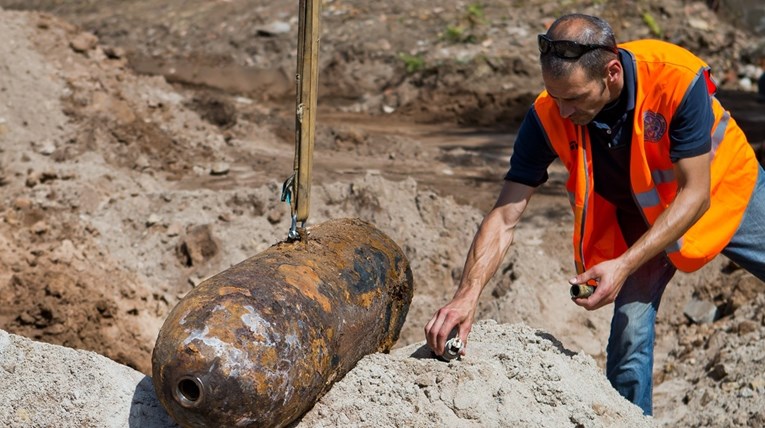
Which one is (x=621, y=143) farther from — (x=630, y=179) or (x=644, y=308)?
(x=644, y=308)

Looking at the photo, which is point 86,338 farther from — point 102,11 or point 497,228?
point 102,11

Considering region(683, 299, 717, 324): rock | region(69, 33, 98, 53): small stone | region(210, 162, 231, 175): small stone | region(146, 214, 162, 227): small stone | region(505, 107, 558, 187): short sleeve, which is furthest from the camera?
region(69, 33, 98, 53): small stone

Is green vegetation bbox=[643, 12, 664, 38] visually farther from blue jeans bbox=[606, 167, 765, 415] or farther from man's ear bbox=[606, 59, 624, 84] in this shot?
man's ear bbox=[606, 59, 624, 84]

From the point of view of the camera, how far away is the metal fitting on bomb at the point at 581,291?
380 cm

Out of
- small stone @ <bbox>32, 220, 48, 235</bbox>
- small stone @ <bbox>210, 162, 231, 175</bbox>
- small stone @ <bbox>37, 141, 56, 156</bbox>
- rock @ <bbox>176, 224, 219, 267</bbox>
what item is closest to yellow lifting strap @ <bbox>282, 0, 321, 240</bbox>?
rock @ <bbox>176, 224, 219, 267</bbox>

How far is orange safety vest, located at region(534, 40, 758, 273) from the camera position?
4.07m

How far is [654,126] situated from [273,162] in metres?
5.18

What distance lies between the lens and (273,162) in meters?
8.85

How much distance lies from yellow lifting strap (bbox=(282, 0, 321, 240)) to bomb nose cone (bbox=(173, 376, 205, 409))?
845 mm

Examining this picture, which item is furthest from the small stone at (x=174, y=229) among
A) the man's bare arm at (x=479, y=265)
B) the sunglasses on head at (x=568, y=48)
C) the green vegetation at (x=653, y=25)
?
the green vegetation at (x=653, y=25)

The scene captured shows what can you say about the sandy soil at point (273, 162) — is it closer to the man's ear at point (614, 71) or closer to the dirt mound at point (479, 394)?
the dirt mound at point (479, 394)

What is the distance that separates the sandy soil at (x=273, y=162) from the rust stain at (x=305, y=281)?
7.13ft

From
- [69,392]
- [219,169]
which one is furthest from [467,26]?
[69,392]

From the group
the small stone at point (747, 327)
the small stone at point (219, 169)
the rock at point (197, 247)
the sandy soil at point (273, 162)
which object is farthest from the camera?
the small stone at point (219, 169)
